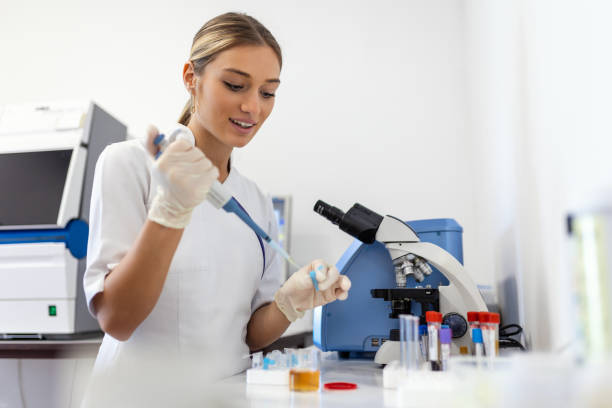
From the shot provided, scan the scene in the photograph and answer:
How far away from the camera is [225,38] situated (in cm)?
119

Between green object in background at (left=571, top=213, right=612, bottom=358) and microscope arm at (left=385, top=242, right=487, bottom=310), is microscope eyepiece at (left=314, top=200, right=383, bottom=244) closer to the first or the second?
microscope arm at (left=385, top=242, right=487, bottom=310)

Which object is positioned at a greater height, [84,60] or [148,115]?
[84,60]

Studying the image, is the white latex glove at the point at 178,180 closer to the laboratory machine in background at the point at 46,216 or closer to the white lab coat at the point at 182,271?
the white lab coat at the point at 182,271

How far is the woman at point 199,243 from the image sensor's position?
35.4 inches

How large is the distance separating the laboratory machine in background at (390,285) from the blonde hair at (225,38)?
1.45 ft

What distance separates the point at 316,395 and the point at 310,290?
0.36m

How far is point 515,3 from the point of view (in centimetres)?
111

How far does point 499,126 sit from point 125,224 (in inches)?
42.2

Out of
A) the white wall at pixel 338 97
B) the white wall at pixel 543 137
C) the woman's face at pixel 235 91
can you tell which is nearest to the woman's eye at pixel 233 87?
the woman's face at pixel 235 91

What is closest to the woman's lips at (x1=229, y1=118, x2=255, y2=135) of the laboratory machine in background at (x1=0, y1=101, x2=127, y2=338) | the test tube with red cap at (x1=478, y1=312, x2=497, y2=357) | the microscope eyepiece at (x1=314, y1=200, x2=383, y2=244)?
the microscope eyepiece at (x1=314, y1=200, x2=383, y2=244)

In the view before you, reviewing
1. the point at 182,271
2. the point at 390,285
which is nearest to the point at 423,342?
the point at 390,285

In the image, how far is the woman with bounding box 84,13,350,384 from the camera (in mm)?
898

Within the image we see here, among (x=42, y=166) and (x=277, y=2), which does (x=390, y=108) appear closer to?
(x=277, y=2)

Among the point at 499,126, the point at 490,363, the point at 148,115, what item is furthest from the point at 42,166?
the point at 490,363
